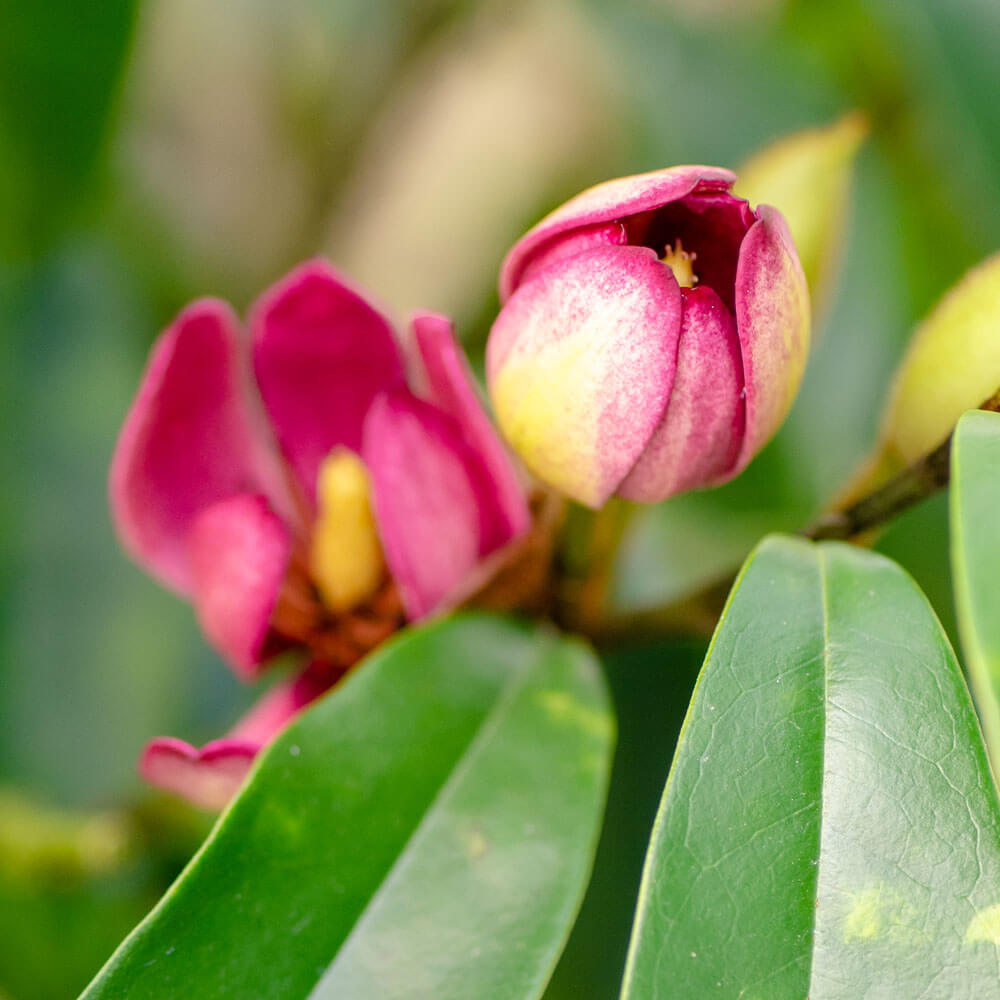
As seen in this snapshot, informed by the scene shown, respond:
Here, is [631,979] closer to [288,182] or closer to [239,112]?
[288,182]

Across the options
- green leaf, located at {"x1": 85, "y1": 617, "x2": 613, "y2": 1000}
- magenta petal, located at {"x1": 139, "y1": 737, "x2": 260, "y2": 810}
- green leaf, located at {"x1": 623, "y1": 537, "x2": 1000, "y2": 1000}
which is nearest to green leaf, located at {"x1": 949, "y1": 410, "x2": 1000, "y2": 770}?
green leaf, located at {"x1": 623, "y1": 537, "x2": 1000, "y2": 1000}

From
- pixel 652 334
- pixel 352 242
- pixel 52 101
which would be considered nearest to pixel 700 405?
pixel 652 334

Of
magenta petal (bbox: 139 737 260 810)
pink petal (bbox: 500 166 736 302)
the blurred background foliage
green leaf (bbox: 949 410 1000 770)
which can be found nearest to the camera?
green leaf (bbox: 949 410 1000 770)

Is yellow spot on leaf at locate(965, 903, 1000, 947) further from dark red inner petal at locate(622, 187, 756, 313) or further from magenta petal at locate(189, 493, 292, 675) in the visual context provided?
magenta petal at locate(189, 493, 292, 675)

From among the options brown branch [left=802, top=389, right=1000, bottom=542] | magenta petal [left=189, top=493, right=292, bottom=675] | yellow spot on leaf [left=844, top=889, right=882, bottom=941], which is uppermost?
magenta petal [left=189, top=493, right=292, bottom=675]

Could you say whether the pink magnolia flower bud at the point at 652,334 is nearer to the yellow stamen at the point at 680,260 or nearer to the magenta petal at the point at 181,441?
the yellow stamen at the point at 680,260
